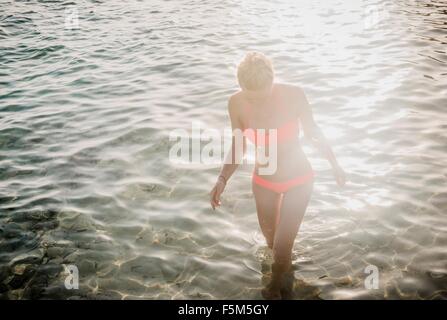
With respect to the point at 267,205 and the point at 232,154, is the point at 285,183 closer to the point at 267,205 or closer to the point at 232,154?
the point at 267,205

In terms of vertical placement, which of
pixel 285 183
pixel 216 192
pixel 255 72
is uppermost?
pixel 255 72

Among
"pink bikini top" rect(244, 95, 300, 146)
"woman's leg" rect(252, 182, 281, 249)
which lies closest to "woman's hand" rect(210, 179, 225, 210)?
"woman's leg" rect(252, 182, 281, 249)

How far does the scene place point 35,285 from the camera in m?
5.70

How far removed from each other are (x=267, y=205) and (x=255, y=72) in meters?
1.84

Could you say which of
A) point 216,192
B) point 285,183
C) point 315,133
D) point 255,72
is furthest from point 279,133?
point 216,192

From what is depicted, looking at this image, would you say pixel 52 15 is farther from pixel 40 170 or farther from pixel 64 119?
pixel 40 170

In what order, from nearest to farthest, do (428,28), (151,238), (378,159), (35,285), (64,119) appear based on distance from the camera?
(35,285)
(151,238)
(378,159)
(64,119)
(428,28)

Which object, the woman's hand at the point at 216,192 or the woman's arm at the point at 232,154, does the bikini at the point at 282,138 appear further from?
the woman's hand at the point at 216,192

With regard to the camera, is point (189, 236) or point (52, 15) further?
point (52, 15)

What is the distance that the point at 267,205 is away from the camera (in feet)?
17.1

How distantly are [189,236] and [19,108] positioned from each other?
770cm

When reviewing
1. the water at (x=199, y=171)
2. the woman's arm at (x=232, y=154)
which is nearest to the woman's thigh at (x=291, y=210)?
the woman's arm at (x=232, y=154)

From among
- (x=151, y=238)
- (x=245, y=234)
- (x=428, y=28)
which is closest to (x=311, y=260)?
(x=245, y=234)
